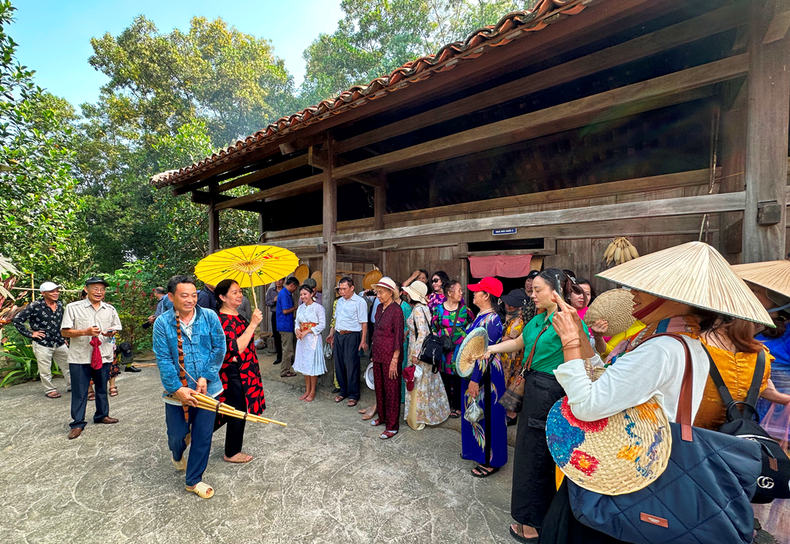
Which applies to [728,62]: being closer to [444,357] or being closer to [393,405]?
[444,357]

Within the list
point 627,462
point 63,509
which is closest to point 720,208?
point 627,462

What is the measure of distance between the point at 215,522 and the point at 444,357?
2567 millimetres

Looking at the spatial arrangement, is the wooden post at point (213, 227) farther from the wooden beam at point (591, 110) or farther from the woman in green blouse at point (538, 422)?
the woman in green blouse at point (538, 422)

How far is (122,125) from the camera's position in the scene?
19.1 metres

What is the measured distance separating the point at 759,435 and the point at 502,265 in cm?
397

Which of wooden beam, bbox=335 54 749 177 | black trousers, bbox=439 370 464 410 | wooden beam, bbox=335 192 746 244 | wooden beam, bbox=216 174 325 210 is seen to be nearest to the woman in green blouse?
wooden beam, bbox=335 192 746 244

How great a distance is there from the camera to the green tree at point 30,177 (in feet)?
18.0

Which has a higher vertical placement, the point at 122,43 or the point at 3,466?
the point at 122,43

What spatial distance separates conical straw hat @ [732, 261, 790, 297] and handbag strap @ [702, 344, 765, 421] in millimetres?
728

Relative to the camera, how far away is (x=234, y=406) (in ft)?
10.4

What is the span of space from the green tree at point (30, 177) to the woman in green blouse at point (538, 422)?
→ 8.11m

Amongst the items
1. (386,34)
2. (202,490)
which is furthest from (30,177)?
(386,34)

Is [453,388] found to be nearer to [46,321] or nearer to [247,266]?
[247,266]

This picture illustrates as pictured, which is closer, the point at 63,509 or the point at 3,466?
the point at 63,509
